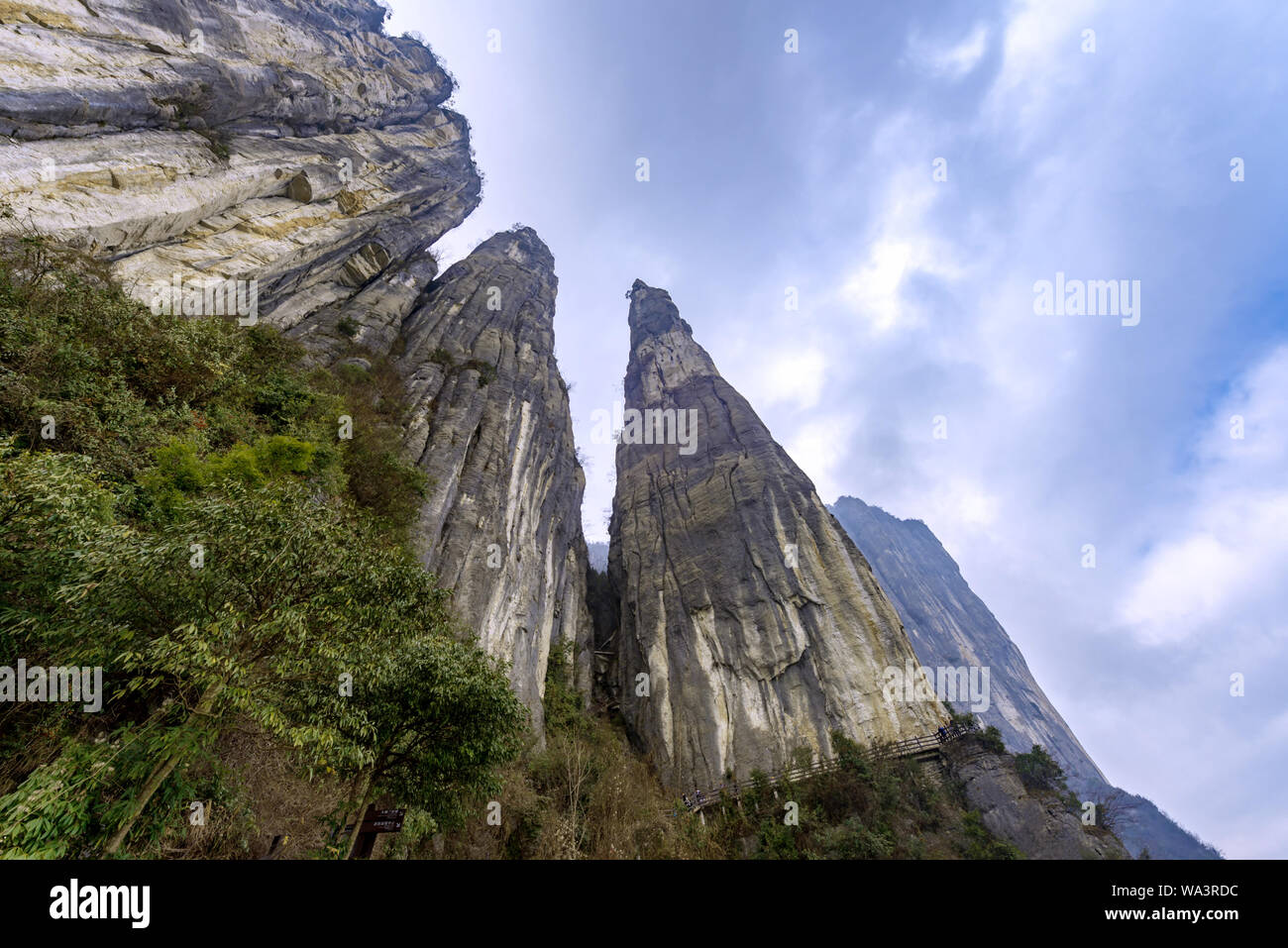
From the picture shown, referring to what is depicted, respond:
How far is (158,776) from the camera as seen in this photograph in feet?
17.9

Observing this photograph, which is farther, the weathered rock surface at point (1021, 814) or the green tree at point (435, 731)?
the weathered rock surface at point (1021, 814)

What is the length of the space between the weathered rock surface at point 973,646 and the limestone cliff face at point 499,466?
57967 mm

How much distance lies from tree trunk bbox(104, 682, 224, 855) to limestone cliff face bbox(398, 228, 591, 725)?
12.2 meters

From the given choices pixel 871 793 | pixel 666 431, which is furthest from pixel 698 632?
pixel 666 431

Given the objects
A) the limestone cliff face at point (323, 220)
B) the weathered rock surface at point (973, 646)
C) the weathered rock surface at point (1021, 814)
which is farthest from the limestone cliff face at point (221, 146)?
the weathered rock surface at point (973, 646)

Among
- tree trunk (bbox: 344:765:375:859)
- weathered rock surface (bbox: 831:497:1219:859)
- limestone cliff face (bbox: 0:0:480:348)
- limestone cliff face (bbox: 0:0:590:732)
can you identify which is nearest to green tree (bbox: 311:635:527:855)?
tree trunk (bbox: 344:765:375:859)

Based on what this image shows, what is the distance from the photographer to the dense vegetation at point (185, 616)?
17.8 feet

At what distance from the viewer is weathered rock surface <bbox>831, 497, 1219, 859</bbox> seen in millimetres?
61725

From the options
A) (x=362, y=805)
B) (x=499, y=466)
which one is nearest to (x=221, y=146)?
(x=499, y=466)

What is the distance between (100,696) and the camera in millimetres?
5770

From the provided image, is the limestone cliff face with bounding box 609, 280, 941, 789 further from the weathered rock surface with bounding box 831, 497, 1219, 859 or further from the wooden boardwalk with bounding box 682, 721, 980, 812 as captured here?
the weathered rock surface with bounding box 831, 497, 1219, 859

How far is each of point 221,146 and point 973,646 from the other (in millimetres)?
108962

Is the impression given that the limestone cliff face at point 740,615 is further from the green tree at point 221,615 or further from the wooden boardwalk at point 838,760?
the green tree at point 221,615
